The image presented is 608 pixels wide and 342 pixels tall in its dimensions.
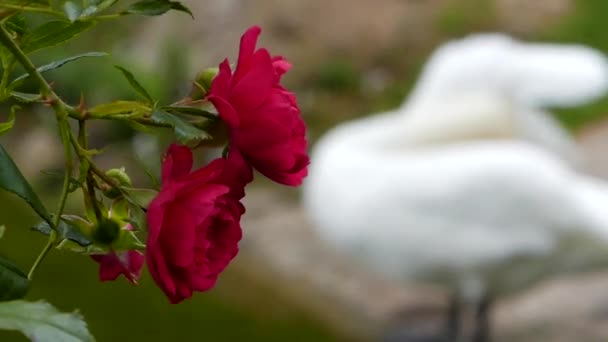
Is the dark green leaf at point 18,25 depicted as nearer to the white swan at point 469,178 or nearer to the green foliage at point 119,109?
the green foliage at point 119,109

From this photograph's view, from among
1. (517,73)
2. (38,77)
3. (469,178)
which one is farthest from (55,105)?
(517,73)

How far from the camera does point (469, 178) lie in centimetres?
210

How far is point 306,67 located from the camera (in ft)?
11.8

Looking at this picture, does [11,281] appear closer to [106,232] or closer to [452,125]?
[106,232]

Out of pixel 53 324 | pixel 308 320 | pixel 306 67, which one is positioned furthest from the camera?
pixel 306 67

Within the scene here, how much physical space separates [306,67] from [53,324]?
131 inches

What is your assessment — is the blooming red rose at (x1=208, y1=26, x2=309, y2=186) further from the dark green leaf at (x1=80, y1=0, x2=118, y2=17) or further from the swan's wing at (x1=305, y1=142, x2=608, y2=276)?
the swan's wing at (x1=305, y1=142, x2=608, y2=276)

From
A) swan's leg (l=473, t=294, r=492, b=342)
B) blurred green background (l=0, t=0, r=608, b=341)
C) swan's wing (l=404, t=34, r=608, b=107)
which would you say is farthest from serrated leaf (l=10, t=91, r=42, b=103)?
blurred green background (l=0, t=0, r=608, b=341)

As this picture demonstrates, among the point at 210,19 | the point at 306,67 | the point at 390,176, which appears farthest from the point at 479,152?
the point at 210,19

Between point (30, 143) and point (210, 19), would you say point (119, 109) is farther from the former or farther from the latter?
point (210, 19)

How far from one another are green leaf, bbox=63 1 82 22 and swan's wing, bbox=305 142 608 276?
1.83 meters

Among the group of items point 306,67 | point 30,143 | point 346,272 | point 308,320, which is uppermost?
point 306,67

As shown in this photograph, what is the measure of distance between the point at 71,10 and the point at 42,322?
0.08 m

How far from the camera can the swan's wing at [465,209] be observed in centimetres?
211
